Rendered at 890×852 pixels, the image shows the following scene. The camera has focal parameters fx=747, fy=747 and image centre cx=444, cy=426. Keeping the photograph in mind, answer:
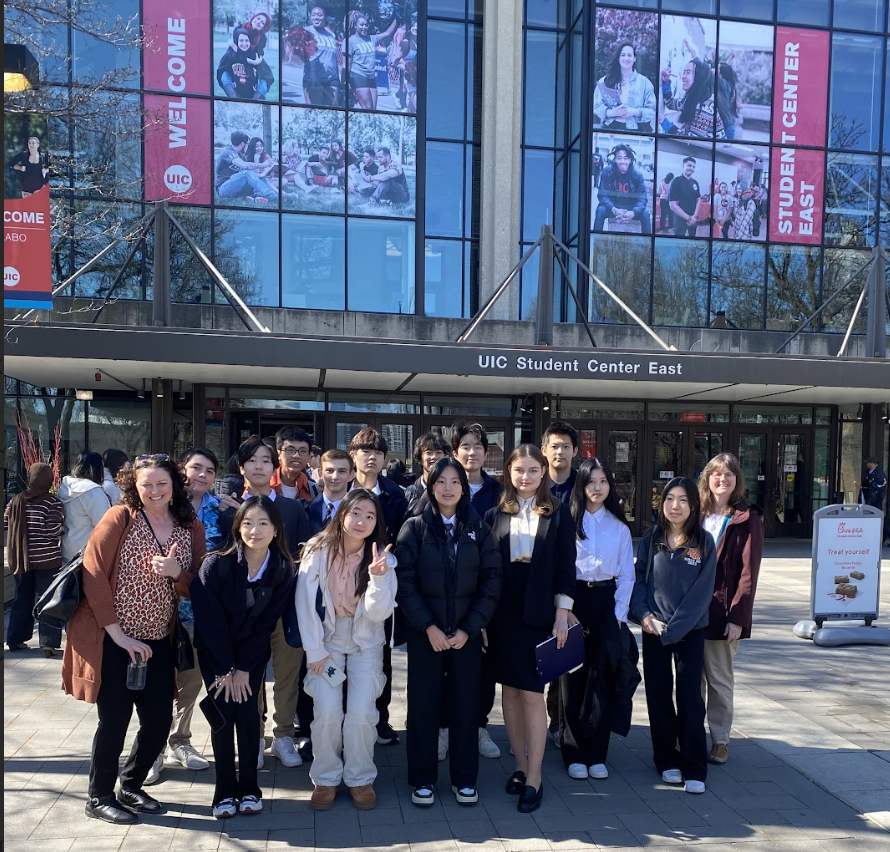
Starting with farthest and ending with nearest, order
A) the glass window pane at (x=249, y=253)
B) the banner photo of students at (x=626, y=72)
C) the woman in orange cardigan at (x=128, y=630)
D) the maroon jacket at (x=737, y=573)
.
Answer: the banner photo of students at (x=626, y=72), the glass window pane at (x=249, y=253), the maroon jacket at (x=737, y=573), the woman in orange cardigan at (x=128, y=630)

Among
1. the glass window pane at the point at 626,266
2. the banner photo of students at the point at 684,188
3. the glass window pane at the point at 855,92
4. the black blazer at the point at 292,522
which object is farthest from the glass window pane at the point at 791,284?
the black blazer at the point at 292,522

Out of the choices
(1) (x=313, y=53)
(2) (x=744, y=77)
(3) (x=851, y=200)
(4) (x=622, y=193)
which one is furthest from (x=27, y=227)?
(3) (x=851, y=200)

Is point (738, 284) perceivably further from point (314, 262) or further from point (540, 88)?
point (314, 262)

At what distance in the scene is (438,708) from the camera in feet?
13.3

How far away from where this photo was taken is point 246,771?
3.87 meters

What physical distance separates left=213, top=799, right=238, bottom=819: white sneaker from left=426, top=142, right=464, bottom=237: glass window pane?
17.6 meters

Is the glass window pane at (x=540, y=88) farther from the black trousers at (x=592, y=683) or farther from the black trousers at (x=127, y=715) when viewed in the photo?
the black trousers at (x=127, y=715)

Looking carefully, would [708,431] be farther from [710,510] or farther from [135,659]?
[135,659]

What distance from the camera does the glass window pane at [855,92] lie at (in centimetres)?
1905

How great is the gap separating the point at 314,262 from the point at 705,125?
1031 cm

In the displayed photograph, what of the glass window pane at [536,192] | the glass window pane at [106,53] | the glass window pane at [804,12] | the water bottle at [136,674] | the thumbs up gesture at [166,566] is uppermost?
the glass window pane at [804,12]

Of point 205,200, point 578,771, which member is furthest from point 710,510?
point 205,200

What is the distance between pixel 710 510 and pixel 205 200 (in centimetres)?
1503

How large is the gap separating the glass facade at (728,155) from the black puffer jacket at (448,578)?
15.7 m
